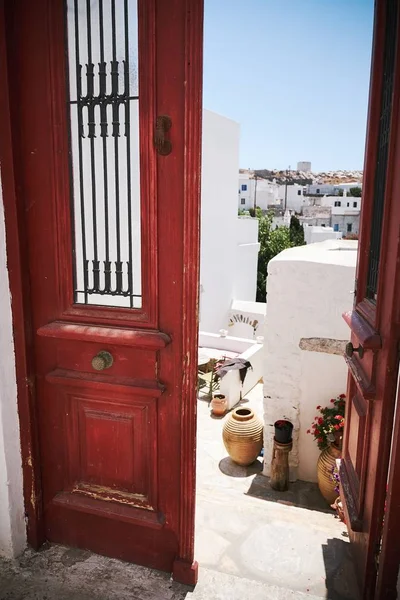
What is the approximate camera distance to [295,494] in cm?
595

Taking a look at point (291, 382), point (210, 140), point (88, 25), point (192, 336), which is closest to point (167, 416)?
point (192, 336)

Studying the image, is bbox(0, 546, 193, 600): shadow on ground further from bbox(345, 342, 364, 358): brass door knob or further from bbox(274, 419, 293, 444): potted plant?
bbox(274, 419, 293, 444): potted plant

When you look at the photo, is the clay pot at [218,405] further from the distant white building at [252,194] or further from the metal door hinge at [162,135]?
the distant white building at [252,194]

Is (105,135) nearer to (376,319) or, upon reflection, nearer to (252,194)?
(376,319)

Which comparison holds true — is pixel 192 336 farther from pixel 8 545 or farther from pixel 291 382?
pixel 291 382

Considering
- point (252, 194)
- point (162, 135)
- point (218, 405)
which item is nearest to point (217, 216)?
point (218, 405)

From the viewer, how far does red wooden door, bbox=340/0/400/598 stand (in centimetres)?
173

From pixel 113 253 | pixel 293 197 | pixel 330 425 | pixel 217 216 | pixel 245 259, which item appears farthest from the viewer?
pixel 293 197

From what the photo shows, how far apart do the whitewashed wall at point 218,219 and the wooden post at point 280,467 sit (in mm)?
9414

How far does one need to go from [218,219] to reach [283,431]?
11760mm

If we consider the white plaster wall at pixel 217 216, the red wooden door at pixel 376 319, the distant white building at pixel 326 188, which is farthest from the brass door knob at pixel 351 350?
the distant white building at pixel 326 188

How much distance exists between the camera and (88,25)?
1.91m

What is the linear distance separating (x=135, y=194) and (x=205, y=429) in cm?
725

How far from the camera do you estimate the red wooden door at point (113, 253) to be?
183cm
